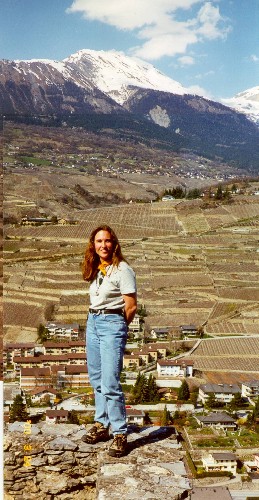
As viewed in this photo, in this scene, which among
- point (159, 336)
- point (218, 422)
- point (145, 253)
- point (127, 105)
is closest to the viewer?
point (218, 422)

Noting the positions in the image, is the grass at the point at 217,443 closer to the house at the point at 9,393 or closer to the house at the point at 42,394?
the house at the point at 42,394

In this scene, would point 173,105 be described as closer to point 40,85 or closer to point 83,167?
point 40,85

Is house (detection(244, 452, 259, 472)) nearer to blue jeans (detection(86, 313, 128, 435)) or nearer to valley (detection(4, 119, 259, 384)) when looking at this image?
valley (detection(4, 119, 259, 384))

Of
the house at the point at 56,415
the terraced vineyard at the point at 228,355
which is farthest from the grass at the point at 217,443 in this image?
the terraced vineyard at the point at 228,355

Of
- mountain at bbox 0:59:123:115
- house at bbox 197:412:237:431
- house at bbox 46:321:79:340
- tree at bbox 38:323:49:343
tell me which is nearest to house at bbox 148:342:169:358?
house at bbox 46:321:79:340

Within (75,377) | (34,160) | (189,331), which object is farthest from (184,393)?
(34,160)

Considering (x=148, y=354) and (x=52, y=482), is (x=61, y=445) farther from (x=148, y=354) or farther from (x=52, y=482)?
(x=148, y=354)
